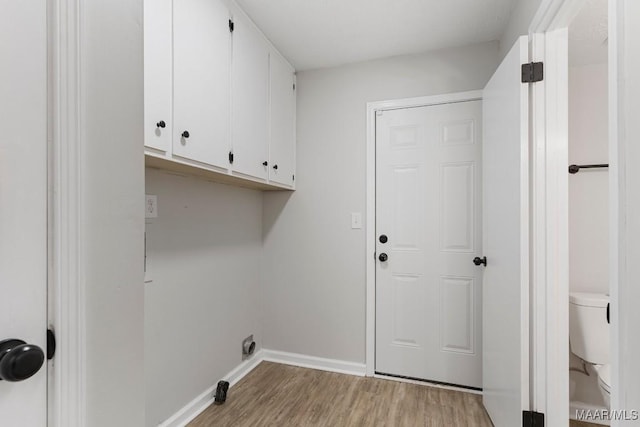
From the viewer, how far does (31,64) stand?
1.56 ft

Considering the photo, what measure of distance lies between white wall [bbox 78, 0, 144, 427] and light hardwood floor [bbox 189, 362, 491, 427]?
1433 millimetres

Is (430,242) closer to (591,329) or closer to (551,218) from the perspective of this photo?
(551,218)

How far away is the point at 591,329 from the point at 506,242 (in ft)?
2.94

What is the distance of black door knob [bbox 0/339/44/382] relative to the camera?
412 mm

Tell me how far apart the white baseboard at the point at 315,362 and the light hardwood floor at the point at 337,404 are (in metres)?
0.07

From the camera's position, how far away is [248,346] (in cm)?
237

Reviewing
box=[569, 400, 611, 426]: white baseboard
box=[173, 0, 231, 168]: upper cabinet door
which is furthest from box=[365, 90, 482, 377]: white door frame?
box=[569, 400, 611, 426]: white baseboard

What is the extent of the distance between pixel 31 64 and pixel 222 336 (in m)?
1.98

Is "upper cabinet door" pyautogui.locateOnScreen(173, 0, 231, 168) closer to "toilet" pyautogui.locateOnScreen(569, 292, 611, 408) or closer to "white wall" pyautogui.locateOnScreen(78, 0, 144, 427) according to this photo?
"white wall" pyautogui.locateOnScreen(78, 0, 144, 427)

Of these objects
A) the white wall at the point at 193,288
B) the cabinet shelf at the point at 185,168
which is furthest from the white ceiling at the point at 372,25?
the white wall at the point at 193,288

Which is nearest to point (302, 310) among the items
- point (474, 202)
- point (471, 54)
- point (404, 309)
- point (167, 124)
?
point (404, 309)

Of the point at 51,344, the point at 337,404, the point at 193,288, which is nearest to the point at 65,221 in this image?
the point at 51,344

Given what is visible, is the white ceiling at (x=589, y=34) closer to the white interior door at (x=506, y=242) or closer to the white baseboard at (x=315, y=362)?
the white interior door at (x=506, y=242)

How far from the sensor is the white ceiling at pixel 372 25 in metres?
1.78
